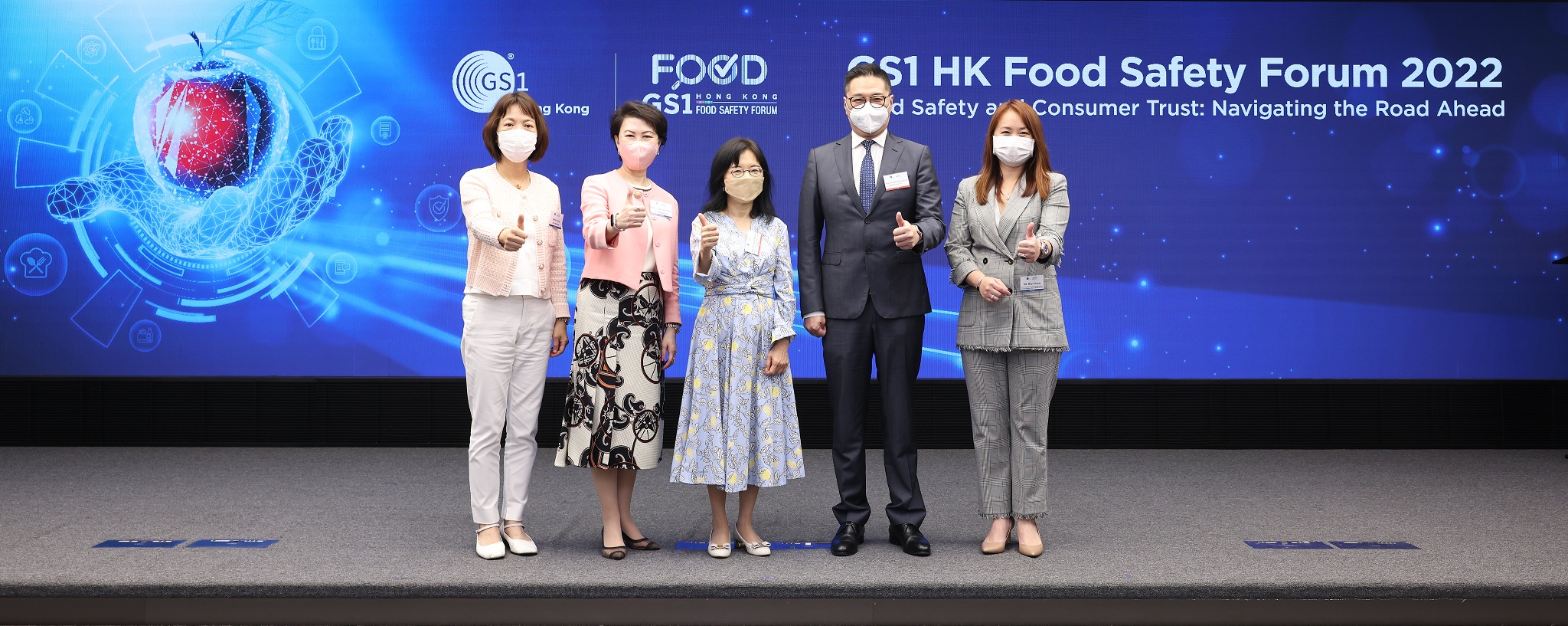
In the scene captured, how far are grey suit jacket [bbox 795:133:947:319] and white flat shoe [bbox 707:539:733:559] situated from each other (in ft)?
2.47

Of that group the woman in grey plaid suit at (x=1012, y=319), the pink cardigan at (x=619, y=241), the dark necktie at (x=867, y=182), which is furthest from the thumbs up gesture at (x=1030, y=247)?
the pink cardigan at (x=619, y=241)

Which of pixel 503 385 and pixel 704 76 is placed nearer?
pixel 503 385

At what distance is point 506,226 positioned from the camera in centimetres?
304

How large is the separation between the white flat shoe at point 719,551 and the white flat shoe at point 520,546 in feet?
1.75

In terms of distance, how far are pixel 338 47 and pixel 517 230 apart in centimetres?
327

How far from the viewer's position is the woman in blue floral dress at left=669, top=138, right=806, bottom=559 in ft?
9.98

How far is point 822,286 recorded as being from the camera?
3.25 meters

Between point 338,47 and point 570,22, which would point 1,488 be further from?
point 570,22

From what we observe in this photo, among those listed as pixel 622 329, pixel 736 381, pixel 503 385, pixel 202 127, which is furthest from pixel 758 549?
pixel 202 127

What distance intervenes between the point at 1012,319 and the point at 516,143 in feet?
5.16

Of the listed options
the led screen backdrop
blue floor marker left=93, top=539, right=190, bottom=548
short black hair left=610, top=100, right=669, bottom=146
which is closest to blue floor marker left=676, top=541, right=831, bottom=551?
short black hair left=610, top=100, right=669, bottom=146

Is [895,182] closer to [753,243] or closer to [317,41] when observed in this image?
[753,243]

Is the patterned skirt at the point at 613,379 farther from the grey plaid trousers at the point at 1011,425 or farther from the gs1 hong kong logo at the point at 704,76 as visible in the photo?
the gs1 hong kong logo at the point at 704,76

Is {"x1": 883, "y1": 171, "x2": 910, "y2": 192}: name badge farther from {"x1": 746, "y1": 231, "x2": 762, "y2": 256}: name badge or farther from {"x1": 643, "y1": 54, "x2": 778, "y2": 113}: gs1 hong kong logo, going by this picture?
{"x1": 643, "y1": 54, "x2": 778, "y2": 113}: gs1 hong kong logo
